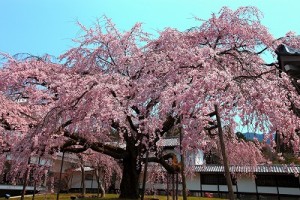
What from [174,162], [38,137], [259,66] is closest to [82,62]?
[38,137]

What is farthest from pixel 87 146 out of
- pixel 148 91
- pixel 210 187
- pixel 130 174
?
pixel 210 187

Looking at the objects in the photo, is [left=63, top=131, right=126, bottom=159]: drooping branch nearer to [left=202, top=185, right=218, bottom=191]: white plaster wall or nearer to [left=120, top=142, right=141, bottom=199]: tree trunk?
[left=120, top=142, right=141, bottom=199]: tree trunk

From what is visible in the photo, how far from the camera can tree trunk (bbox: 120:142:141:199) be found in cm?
1182

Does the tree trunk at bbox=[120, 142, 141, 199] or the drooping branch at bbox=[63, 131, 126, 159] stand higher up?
the drooping branch at bbox=[63, 131, 126, 159]

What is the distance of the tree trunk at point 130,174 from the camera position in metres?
11.8

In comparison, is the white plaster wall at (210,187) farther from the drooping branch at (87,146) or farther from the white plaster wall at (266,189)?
the drooping branch at (87,146)

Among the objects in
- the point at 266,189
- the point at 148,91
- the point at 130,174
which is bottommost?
the point at 266,189

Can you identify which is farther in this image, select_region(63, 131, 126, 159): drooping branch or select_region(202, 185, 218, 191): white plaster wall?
select_region(202, 185, 218, 191): white plaster wall

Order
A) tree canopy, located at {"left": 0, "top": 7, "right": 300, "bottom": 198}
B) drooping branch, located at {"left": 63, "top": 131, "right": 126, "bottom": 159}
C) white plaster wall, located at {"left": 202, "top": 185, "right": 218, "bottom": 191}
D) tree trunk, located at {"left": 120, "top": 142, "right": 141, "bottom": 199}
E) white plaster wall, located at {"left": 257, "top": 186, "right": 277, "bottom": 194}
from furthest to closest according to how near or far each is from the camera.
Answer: white plaster wall, located at {"left": 202, "top": 185, "right": 218, "bottom": 191} → white plaster wall, located at {"left": 257, "top": 186, "right": 277, "bottom": 194} → tree trunk, located at {"left": 120, "top": 142, "right": 141, "bottom": 199} → drooping branch, located at {"left": 63, "top": 131, "right": 126, "bottom": 159} → tree canopy, located at {"left": 0, "top": 7, "right": 300, "bottom": 198}

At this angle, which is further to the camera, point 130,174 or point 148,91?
point 130,174

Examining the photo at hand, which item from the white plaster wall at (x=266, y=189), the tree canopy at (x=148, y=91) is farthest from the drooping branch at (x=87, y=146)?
the white plaster wall at (x=266, y=189)

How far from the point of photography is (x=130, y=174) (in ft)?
39.3

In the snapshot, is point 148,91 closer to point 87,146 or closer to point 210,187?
point 87,146

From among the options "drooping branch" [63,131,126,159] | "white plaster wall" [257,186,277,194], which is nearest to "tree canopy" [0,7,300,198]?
"drooping branch" [63,131,126,159]
